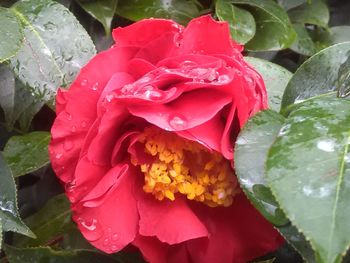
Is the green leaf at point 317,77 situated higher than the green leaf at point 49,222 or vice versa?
the green leaf at point 317,77

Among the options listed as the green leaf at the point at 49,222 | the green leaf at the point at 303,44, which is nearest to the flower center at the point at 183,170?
the green leaf at the point at 49,222

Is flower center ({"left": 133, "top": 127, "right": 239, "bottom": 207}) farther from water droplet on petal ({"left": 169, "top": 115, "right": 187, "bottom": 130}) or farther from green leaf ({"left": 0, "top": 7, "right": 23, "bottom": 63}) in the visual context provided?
green leaf ({"left": 0, "top": 7, "right": 23, "bottom": 63})

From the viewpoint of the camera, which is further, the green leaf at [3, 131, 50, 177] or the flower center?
the green leaf at [3, 131, 50, 177]

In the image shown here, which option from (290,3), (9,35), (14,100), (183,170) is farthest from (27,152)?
(290,3)

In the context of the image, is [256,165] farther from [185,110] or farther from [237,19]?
[237,19]

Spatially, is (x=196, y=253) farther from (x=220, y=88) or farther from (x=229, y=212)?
(x=220, y=88)

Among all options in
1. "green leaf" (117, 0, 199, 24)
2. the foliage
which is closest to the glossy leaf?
the foliage

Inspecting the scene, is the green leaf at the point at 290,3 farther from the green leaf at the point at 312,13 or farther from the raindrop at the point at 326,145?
the raindrop at the point at 326,145
